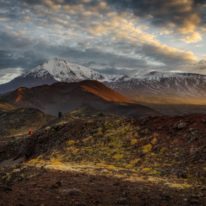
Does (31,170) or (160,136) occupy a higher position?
(160,136)

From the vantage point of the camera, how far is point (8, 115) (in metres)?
92.3

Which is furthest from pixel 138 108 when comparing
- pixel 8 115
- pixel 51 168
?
pixel 51 168

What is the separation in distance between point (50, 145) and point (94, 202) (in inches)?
580

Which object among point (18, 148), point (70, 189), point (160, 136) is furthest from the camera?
point (18, 148)

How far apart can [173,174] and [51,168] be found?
6.11 m

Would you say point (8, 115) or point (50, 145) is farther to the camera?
point (8, 115)

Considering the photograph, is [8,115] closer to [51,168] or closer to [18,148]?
[18,148]

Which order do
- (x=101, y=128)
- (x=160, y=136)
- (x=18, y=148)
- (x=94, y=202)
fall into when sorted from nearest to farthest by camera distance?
1. (x=94, y=202)
2. (x=160, y=136)
3. (x=101, y=128)
4. (x=18, y=148)

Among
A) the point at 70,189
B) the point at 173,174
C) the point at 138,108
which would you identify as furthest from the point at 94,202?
the point at 138,108

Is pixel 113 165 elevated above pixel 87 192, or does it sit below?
below

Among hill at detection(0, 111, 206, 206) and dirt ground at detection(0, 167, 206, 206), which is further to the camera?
hill at detection(0, 111, 206, 206)

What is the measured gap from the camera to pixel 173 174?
59.2 ft

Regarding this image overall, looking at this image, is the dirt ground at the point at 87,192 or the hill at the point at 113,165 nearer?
the dirt ground at the point at 87,192

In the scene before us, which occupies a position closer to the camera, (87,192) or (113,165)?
(87,192)
